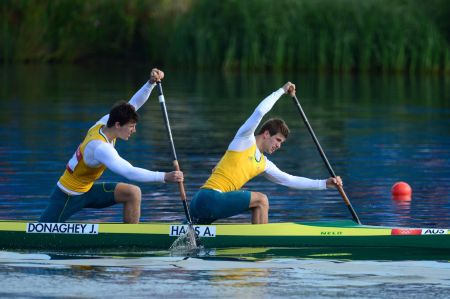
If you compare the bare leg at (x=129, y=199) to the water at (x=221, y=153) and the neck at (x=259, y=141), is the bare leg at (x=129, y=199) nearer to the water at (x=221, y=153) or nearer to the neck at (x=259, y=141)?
the water at (x=221, y=153)

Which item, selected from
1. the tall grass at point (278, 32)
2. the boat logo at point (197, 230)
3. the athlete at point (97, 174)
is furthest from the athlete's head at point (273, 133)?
the tall grass at point (278, 32)

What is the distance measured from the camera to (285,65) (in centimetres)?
4506

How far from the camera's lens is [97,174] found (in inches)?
575

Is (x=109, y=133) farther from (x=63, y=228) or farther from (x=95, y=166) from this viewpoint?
(x=63, y=228)

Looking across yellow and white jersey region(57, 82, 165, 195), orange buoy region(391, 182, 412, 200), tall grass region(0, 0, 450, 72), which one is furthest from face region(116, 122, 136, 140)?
tall grass region(0, 0, 450, 72)

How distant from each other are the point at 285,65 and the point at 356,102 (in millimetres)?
9866

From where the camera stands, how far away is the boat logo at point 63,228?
566 inches

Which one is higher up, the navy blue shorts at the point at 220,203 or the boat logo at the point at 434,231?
the navy blue shorts at the point at 220,203

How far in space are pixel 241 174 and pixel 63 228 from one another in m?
1.91

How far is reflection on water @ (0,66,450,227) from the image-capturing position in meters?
17.7

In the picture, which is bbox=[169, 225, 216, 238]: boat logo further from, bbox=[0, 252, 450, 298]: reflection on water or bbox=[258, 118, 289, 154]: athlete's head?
bbox=[258, 118, 289, 154]: athlete's head

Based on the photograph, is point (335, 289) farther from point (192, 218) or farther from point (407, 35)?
point (407, 35)

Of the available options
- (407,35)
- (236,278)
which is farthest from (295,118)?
(236,278)

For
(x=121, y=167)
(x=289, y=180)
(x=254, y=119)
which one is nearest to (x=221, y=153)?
(x=289, y=180)
